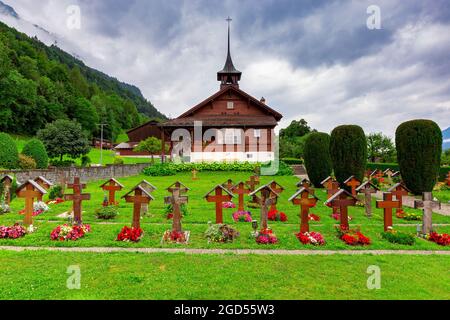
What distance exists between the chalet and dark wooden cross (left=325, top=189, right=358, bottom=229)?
23.1 m

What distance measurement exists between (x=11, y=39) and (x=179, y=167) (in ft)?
254

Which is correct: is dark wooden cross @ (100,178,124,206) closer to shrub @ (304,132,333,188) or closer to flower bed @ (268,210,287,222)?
flower bed @ (268,210,287,222)

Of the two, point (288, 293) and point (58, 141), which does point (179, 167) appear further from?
point (288, 293)

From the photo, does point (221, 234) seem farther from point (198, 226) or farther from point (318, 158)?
point (318, 158)

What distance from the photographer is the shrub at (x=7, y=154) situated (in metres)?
20.4

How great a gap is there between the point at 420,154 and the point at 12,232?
18.6m

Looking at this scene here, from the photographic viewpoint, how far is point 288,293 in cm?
490

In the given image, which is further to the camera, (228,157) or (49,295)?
(228,157)

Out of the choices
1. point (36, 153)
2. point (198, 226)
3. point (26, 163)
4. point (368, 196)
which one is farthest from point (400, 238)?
point (36, 153)

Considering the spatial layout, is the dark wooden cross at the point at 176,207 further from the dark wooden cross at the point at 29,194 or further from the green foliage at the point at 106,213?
the dark wooden cross at the point at 29,194

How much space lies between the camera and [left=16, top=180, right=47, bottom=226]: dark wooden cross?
9.14 meters

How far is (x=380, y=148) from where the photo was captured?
1785 inches

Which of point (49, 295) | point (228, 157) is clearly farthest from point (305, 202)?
point (228, 157)

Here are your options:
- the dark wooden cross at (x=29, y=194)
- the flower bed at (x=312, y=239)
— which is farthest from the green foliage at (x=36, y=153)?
the flower bed at (x=312, y=239)
